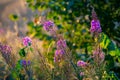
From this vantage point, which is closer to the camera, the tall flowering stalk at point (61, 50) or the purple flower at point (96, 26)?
the purple flower at point (96, 26)

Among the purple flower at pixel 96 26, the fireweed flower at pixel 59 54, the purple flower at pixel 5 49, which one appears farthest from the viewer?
the purple flower at pixel 5 49

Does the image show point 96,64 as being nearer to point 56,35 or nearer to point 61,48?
point 61,48

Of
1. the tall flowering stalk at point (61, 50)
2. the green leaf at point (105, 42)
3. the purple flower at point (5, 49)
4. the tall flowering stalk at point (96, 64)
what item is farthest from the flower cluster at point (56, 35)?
the purple flower at point (5, 49)

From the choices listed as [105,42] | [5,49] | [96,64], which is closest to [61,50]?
[96,64]

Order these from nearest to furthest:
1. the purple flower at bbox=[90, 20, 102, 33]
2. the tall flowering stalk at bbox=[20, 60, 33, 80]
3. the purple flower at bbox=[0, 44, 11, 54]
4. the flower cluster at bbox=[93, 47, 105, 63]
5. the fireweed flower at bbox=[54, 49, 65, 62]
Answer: the purple flower at bbox=[90, 20, 102, 33] → the flower cluster at bbox=[93, 47, 105, 63] → the fireweed flower at bbox=[54, 49, 65, 62] → the purple flower at bbox=[0, 44, 11, 54] → the tall flowering stalk at bbox=[20, 60, 33, 80]

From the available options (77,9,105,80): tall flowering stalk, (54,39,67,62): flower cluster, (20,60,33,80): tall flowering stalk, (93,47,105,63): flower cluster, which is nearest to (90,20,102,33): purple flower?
(77,9,105,80): tall flowering stalk

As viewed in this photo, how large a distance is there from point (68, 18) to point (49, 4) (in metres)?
0.35

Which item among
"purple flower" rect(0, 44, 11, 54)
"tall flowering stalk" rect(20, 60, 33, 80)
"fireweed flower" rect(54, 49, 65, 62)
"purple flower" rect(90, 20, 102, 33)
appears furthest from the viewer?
"tall flowering stalk" rect(20, 60, 33, 80)

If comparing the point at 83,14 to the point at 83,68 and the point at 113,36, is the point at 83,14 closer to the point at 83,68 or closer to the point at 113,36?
the point at 113,36

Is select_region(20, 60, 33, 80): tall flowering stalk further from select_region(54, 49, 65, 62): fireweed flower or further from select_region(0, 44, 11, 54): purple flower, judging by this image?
select_region(54, 49, 65, 62): fireweed flower

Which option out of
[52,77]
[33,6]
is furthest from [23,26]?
[52,77]

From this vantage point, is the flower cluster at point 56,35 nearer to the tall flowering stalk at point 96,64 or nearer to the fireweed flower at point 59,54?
the fireweed flower at point 59,54

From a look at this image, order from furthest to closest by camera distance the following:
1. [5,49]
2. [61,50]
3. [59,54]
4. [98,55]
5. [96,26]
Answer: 1. [5,49]
2. [59,54]
3. [61,50]
4. [98,55]
5. [96,26]

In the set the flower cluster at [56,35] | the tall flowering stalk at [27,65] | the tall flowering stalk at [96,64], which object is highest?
the flower cluster at [56,35]
